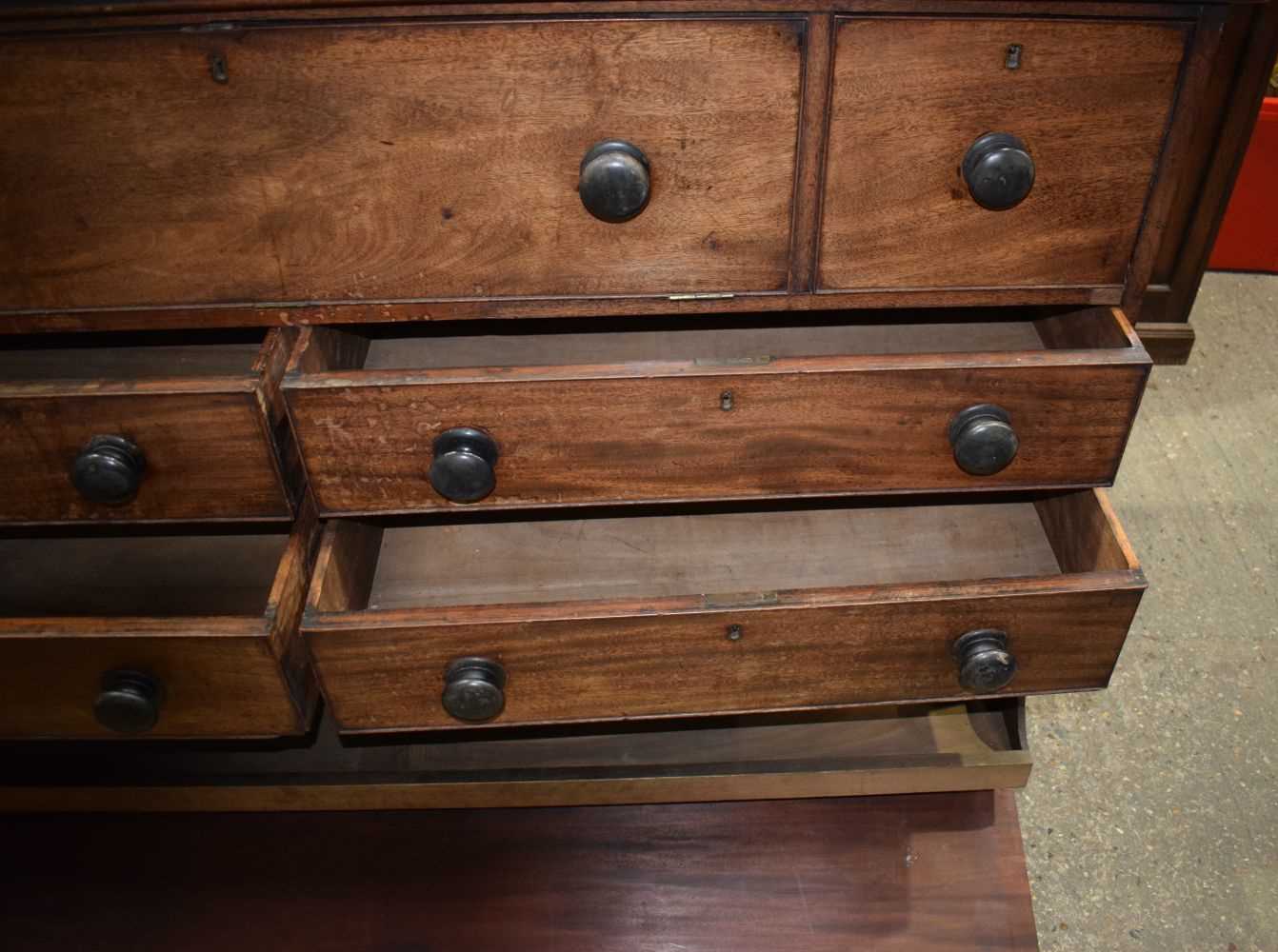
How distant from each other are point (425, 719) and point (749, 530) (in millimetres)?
381

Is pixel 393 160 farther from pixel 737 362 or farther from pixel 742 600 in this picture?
pixel 742 600

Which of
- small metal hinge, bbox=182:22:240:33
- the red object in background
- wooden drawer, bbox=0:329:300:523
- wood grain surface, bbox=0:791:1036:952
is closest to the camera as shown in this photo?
small metal hinge, bbox=182:22:240:33

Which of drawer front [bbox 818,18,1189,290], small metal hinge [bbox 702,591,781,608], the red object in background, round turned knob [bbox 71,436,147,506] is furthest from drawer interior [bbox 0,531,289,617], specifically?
the red object in background

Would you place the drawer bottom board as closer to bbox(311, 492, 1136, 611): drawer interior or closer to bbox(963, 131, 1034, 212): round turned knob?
bbox(311, 492, 1136, 611): drawer interior

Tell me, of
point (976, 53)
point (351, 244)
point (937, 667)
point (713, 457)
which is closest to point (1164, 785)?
point (937, 667)

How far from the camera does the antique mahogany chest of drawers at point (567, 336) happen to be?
754 mm

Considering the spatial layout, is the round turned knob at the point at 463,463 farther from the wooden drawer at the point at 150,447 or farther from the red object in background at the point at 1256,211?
the red object in background at the point at 1256,211

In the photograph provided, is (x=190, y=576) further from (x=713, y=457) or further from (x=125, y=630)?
(x=713, y=457)

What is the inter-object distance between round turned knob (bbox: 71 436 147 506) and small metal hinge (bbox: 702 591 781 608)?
48 cm

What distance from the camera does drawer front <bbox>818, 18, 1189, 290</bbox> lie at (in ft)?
2.47

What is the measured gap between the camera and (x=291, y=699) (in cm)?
95

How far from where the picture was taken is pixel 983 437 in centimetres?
87

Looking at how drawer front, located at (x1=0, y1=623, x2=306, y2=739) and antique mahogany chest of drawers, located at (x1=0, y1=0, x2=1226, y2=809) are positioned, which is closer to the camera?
antique mahogany chest of drawers, located at (x1=0, y1=0, x2=1226, y2=809)

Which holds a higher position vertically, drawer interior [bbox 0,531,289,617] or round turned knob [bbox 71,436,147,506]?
drawer interior [bbox 0,531,289,617]
